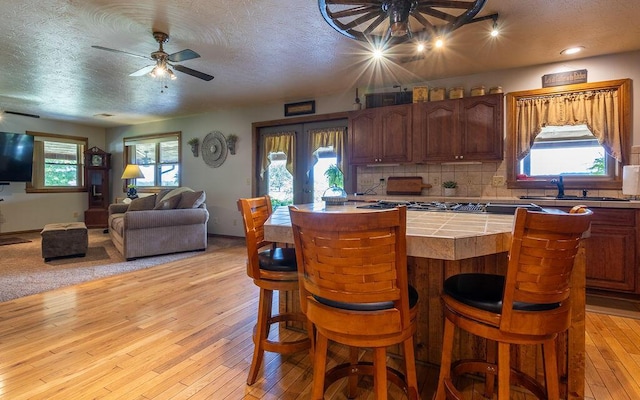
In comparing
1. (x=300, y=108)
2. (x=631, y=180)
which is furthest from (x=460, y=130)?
(x=300, y=108)

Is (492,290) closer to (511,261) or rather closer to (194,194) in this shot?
(511,261)

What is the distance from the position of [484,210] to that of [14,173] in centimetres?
806

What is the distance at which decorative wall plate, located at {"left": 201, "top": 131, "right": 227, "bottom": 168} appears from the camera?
20.2 feet

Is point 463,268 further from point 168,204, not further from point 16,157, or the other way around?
point 16,157

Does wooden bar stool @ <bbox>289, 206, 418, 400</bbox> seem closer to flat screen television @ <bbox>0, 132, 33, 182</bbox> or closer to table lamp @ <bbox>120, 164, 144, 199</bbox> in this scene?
table lamp @ <bbox>120, 164, 144, 199</bbox>

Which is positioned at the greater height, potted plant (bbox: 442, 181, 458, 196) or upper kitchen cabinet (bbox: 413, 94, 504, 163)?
upper kitchen cabinet (bbox: 413, 94, 504, 163)

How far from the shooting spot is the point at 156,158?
714 centimetres

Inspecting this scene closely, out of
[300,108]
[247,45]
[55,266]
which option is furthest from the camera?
[300,108]

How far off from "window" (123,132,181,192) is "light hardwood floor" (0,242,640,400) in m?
4.16

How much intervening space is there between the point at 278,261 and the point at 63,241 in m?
4.06

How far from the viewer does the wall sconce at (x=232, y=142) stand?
235 inches

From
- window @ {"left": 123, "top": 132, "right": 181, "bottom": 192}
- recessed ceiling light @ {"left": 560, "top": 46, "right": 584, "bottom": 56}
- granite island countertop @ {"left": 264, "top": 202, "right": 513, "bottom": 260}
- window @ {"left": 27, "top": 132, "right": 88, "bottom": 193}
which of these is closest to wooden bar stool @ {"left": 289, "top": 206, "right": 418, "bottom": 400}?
granite island countertop @ {"left": 264, "top": 202, "right": 513, "bottom": 260}

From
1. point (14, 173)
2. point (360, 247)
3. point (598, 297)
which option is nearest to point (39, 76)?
point (14, 173)

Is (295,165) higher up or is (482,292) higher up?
(295,165)
